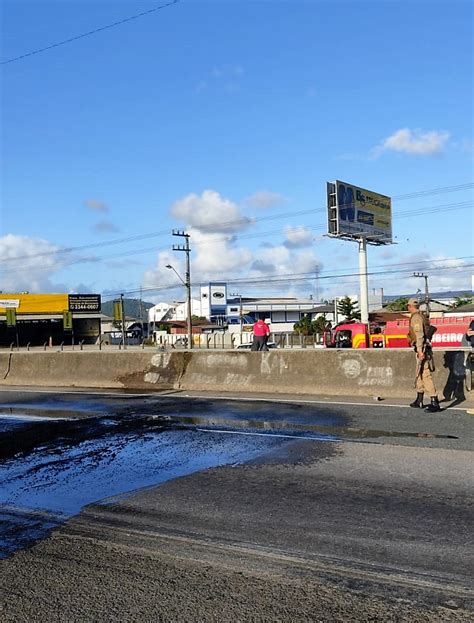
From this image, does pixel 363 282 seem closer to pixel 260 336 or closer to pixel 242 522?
pixel 260 336

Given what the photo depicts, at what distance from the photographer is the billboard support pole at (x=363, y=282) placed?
221ft

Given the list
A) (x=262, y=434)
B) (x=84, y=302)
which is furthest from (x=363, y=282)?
(x=262, y=434)

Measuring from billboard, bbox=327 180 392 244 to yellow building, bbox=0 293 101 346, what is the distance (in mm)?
31444

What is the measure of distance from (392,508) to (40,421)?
7.43m

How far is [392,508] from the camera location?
5637mm

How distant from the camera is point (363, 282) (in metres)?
68.6

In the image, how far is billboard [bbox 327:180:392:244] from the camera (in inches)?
2719

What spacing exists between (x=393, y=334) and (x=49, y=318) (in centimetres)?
5058

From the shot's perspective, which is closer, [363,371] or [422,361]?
[422,361]

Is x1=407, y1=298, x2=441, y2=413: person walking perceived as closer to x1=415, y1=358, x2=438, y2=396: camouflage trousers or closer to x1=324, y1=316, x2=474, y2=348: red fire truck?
x1=415, y1=358, x2=438, y2=396: camouflage trousers

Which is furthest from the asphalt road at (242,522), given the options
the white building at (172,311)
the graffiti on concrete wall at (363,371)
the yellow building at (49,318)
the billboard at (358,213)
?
the white building at (172,311)

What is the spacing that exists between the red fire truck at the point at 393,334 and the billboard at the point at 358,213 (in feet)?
97.7

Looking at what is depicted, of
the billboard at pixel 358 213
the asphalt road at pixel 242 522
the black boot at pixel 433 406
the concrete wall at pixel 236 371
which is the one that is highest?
the billboard at pixel 358 213

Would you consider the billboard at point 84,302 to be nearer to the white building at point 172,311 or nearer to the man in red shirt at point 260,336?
the white building at point 172,311
